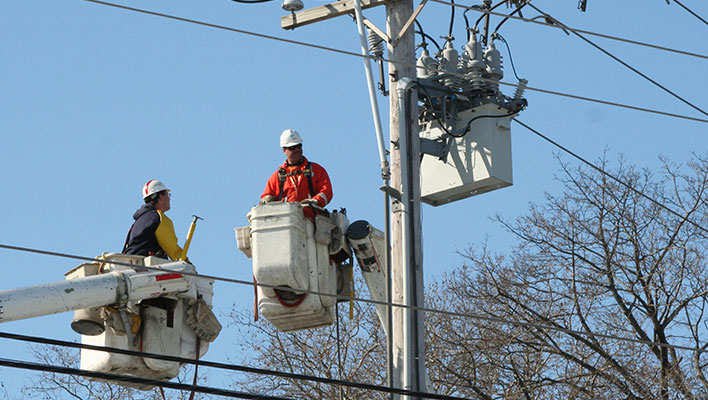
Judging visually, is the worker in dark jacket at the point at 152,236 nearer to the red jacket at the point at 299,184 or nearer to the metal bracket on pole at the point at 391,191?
the red jacket at the point at 299,184

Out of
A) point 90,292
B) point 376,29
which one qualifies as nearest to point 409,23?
point 376,29

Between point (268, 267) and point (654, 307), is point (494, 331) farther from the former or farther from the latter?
point (268, 267)

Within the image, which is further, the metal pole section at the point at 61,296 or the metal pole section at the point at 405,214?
the metal pole section at the point at 61,296

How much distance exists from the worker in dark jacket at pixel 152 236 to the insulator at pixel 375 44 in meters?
2.52

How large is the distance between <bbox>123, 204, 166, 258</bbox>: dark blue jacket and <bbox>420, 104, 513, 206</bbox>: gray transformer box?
2.44 metres

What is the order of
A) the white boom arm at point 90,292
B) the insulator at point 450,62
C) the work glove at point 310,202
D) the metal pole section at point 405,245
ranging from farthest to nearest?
1. the insulator at point 450,62
2. the work glove at point 310,202
3. the white boom arm at point 90,292
4. the metal pole section at point 405,245

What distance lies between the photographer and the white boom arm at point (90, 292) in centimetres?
1212

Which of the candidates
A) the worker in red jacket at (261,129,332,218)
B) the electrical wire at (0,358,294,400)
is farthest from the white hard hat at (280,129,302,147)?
the electrical wire at (0,358,294,400)

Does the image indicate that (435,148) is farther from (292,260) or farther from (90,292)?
(90,292)

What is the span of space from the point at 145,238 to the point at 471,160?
3.00m

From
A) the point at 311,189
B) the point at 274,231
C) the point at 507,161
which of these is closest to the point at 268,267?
the point at 274,231

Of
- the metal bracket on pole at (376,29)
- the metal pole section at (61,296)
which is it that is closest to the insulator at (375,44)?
the metal bracket on pole at (376,29)

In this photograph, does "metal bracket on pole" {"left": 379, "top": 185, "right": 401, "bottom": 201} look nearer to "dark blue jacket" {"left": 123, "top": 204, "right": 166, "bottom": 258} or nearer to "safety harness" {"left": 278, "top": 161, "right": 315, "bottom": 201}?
"safety harness" {"left": 278, "top": 161, "right": 315, "bottom": 201}

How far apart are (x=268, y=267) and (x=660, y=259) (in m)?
11.2
